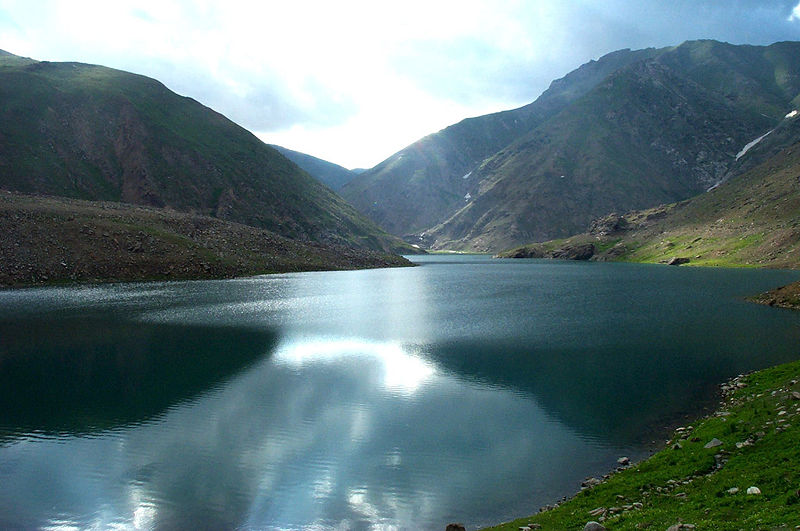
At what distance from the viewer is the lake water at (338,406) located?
20594mm

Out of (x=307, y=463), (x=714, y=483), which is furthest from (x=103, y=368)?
(x=714, y=483)

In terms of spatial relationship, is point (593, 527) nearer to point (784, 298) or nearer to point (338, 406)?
point (338, 406)

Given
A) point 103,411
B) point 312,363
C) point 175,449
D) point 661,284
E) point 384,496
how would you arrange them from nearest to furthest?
point 384,496 → point 175,449 → point 103,411 → point 312,363 → point 661,284

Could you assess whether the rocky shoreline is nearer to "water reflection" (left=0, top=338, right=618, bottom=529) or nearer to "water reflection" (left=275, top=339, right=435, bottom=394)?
"water reflection" (left=275, top=339, right=435, bottom=394)

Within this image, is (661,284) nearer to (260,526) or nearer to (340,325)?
(340,325)

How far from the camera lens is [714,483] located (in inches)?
659

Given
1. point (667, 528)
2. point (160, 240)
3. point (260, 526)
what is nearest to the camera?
Result: point (667, 528)

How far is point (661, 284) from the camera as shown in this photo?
10750 centimetres

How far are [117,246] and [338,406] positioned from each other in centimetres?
10343

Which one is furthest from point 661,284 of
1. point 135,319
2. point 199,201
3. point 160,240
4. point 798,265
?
point 199,201

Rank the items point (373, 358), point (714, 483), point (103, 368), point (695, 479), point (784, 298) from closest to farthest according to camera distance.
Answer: point (714, 483), point (695, 479), point (103, 368), point (373, 358), point (784, 298)

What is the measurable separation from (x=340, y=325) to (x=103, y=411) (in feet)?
108

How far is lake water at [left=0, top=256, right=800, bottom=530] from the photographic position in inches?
811

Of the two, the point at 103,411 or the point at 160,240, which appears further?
the point at 160,240
